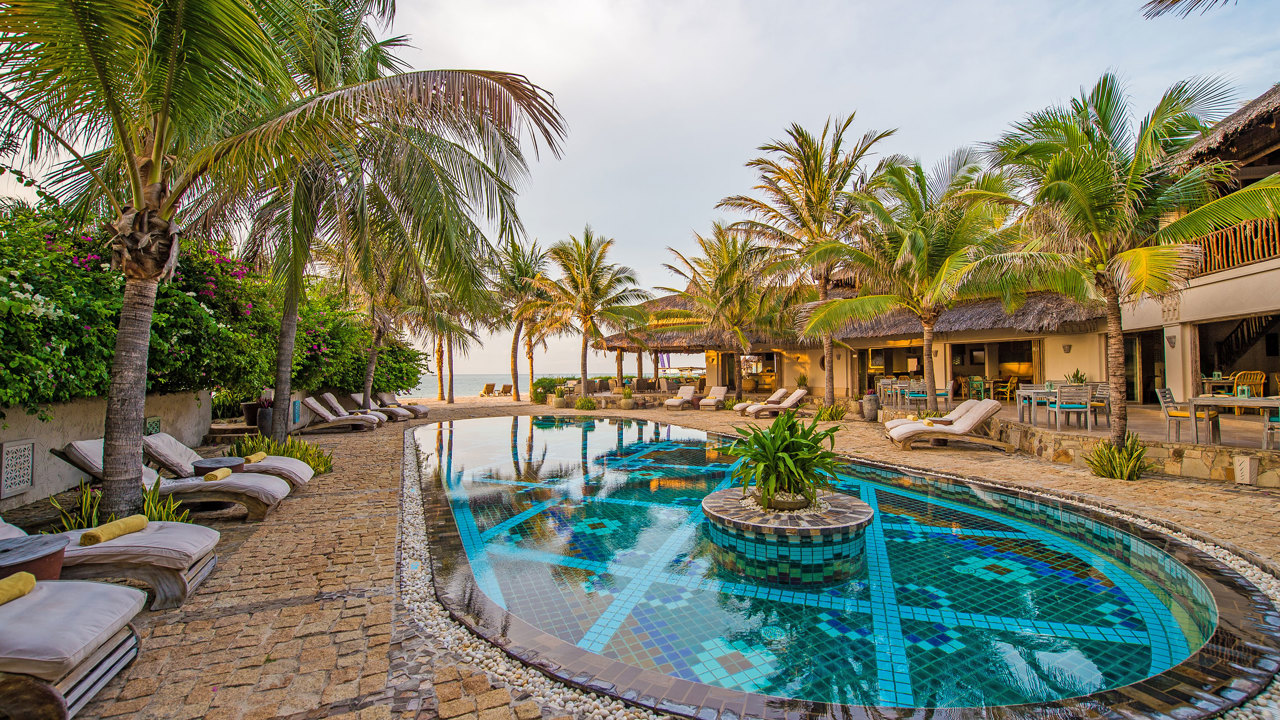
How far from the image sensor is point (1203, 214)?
6.05 metres

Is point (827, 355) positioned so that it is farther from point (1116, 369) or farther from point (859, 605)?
point (859, 605)

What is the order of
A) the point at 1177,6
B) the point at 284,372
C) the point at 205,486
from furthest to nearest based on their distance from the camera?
1. the point at 284,372
2. the point at 1177,6
3. the point at 205,486

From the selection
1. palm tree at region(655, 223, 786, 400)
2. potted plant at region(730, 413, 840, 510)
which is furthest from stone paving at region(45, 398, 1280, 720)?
palm tree at region(655, 223, 786, 400)

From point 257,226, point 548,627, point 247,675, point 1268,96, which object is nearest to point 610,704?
point 548,627

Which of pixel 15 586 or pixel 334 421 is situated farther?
pixel 334 421

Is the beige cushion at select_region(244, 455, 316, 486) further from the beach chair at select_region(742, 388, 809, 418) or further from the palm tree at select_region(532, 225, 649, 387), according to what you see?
the palm tree at select_region(532, 225, 649, 387)

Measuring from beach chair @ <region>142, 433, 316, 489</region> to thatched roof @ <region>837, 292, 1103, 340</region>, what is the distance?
14632 millimetres

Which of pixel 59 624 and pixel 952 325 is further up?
pixel 952 325

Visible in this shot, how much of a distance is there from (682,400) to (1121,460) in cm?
1229

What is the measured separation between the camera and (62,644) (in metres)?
2.12

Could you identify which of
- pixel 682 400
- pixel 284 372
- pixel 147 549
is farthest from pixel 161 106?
pixel 682 400

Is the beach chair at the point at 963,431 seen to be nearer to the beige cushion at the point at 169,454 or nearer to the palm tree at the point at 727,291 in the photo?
the palm tree at the point at 727,291

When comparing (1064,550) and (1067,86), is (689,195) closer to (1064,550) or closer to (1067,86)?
(1067,86)

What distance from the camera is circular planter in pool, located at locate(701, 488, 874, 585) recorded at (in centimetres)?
430
